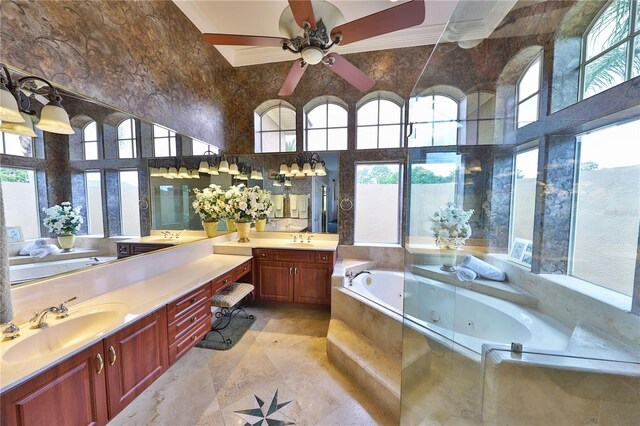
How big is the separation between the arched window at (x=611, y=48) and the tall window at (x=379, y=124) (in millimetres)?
1743

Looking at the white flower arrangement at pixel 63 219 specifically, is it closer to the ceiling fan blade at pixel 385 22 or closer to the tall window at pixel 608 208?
the ceiling fan blade at pixel 385 22

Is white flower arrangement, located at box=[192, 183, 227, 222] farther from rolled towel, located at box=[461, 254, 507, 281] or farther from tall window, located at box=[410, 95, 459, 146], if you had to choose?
rolled towel, located at box=[461, 254, 507, 281]

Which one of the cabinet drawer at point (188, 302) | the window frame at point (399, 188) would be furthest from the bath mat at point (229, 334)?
the window frame at point (399, 188)

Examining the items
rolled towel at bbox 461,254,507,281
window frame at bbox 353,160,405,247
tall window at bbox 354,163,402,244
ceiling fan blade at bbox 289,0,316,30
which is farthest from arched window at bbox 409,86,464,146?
ceiling fan blade at bbox 289,0,316,30

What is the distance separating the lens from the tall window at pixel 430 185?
2.85m

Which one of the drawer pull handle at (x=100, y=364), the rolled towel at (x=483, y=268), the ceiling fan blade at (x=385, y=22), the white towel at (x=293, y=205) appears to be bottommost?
the drawer pull handle at (x=100, y=364)

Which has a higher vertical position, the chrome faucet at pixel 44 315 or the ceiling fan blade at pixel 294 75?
the ceiling fan blade at pixel 294 75

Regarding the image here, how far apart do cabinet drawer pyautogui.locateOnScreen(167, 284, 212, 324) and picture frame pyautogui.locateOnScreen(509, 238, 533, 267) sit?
9.74 feet

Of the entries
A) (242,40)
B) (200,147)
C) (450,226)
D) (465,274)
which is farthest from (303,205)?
(465,274)

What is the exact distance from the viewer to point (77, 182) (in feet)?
4.95

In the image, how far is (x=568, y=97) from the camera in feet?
5.89

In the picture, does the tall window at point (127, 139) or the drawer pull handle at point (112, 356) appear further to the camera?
the tall window at point (127, 139)

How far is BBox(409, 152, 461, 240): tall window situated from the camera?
2850mm

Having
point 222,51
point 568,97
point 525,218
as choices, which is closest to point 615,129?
point 568,97
